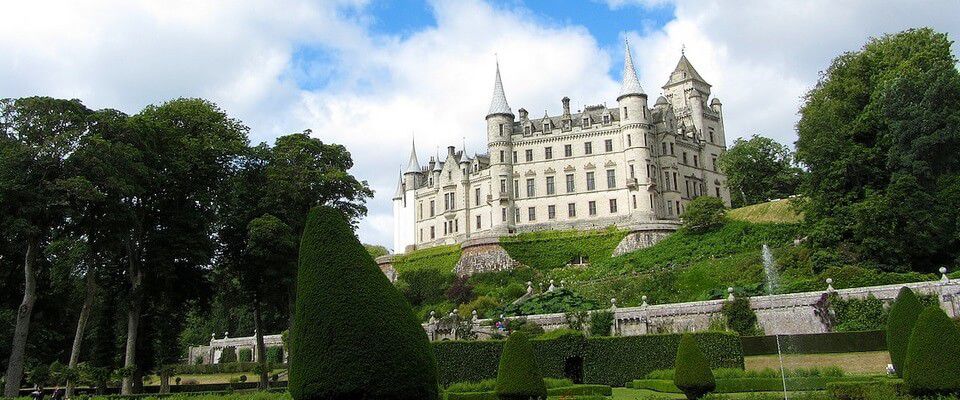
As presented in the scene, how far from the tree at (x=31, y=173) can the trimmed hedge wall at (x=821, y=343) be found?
920 inches

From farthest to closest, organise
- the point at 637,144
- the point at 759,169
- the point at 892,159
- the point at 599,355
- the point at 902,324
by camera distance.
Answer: the point at 759,169 < the point at 637,144 < the point at 892,159 < the point at 599,355 < the point at 902,324

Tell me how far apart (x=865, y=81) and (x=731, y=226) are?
13.0 meters

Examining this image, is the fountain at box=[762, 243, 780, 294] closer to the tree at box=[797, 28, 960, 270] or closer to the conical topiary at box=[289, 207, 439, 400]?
the tree at box=[797, 28, 960, 270]

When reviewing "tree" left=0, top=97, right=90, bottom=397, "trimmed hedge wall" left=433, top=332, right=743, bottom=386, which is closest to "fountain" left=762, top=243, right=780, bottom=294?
"trimmed hedge wall" left=433, top=332, right=743, bottom=386

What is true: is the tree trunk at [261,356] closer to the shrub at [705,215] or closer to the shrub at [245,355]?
the shrub at [245,355]

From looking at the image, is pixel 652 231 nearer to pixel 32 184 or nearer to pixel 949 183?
pixel 949 183

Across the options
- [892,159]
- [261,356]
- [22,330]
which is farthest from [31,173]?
[892,159]

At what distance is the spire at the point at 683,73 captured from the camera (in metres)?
69.1

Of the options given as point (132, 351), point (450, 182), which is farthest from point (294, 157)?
point (450, 182)

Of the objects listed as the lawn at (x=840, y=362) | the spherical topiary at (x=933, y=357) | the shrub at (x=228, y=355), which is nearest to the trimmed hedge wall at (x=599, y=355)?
the lawn at (x=840, y=362)

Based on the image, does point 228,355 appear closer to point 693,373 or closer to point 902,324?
point 693,373

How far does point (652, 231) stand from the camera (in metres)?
56.2

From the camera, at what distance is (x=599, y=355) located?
27.0m

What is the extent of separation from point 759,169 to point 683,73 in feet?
35.5
